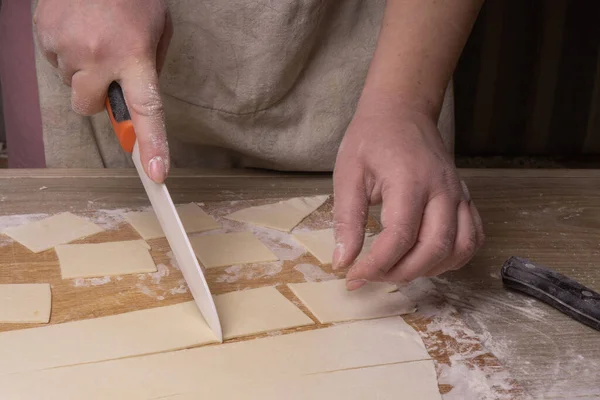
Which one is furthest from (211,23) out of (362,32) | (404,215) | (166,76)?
(404,215)

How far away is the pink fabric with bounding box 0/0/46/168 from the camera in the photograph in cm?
166

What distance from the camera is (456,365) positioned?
3.26ft

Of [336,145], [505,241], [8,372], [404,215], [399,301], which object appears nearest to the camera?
[8,372]

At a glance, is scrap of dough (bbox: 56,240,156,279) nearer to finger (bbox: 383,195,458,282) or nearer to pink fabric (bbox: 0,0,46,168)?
finger (bbox: 383,195,458,282)

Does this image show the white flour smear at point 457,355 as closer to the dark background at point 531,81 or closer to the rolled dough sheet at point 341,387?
the rolled dough sheet at point 341,387

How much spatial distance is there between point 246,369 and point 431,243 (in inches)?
13.7

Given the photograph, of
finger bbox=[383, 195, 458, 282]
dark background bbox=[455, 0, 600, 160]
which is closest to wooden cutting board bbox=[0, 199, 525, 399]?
finger bbox=[383, 195, 458, 282]

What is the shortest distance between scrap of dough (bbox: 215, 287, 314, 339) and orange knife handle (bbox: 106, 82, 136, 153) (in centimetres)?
31

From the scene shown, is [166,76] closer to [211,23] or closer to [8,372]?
[211,23]

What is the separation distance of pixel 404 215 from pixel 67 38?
0.61 metres

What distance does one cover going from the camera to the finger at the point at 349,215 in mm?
1052

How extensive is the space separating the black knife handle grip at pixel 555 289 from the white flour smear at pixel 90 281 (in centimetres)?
73

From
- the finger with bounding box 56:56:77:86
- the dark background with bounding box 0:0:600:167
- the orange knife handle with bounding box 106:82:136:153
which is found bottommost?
the dark background with bounding box 0:0:600:167

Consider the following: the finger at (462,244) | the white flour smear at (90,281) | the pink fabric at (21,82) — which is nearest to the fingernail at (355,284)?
the finger at (462,244)
